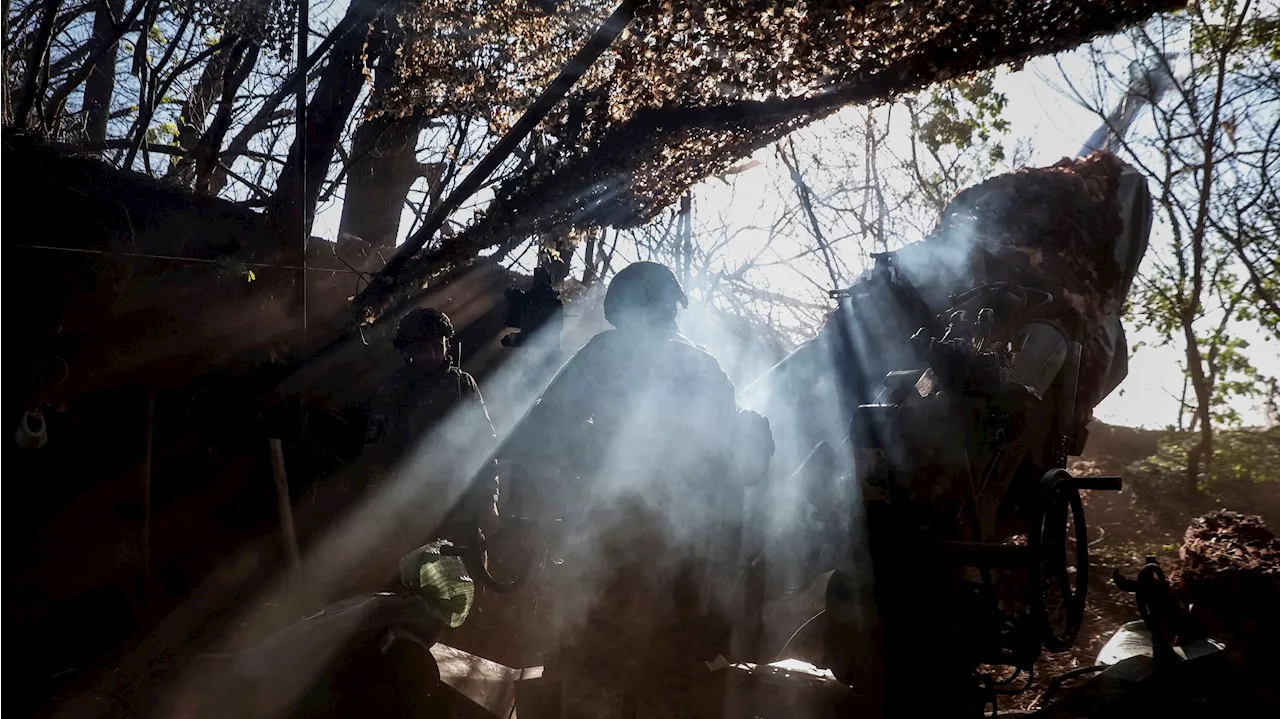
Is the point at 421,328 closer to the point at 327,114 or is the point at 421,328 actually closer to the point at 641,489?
the point at 327,114

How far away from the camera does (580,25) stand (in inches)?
273

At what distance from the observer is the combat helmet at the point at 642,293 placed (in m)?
5.10

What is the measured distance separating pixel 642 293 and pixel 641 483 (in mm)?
1314

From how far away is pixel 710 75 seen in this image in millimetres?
6102

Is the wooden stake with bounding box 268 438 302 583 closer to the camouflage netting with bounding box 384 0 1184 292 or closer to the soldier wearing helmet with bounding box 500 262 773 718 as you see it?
the camouflage netting with bounding box 384 0 1184 292

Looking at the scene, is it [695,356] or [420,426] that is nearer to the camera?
[695,356]

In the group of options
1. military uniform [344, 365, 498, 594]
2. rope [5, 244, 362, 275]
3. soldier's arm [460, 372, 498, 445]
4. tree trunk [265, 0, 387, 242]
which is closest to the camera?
rope [5, 244, 362, 275]

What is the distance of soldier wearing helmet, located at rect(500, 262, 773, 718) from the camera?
16.2 feet

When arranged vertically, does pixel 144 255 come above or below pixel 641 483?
above

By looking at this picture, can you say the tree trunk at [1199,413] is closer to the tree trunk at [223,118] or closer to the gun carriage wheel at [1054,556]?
the gun carriage wheel at [1054,556]

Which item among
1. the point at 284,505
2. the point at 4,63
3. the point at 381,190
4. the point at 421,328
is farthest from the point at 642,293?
the point at 381,190

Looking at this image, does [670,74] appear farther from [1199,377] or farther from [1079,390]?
[1199,377]

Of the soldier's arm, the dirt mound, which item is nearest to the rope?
the soldier's arm

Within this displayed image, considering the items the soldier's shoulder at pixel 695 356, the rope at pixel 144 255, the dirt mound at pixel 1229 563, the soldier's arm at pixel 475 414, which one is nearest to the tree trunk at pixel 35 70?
the rope at pixel 144 255
